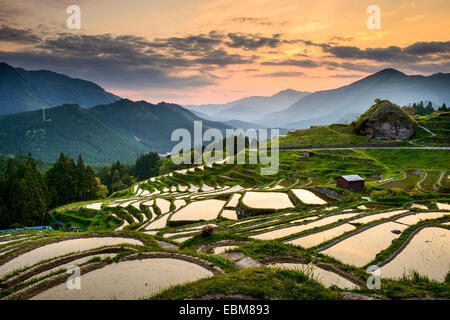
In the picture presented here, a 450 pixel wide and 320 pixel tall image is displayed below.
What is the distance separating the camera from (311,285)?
893 cm

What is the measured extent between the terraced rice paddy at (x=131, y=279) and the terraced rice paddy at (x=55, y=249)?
173 inches

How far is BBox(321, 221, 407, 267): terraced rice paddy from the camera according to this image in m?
14.6

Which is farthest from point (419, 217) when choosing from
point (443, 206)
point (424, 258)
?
point (424, 258)

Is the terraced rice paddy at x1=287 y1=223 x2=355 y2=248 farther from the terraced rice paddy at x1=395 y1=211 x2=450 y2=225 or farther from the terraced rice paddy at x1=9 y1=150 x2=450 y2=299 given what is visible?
the terraced rice paddy at x1=395 y1=211 x2=450 y2=225

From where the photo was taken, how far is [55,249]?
48.7 ft

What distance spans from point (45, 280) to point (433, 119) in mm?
110679

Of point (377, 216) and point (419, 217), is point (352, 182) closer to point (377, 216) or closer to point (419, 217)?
point (377, 216)

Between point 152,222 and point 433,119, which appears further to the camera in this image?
point 433,119

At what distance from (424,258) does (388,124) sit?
7349 cm

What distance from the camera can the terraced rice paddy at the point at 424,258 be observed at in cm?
1261

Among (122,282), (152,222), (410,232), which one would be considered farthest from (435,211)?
(152,222)

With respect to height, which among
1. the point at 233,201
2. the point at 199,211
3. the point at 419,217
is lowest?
the point at 199,211

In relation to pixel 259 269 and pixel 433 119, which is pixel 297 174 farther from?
pixel 433 119

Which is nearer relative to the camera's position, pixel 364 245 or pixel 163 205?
pixel 364 245
